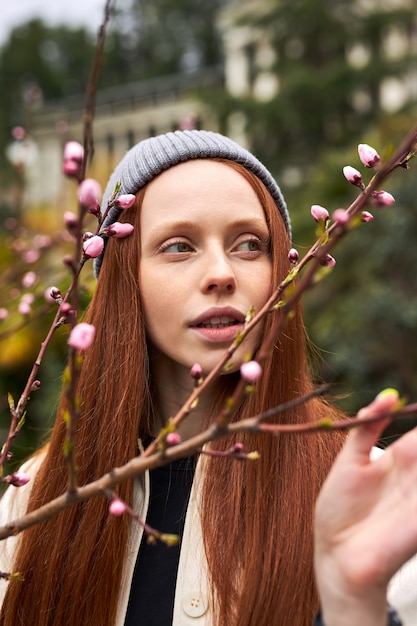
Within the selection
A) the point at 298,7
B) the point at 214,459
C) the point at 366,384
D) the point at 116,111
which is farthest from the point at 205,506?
the point at 116,111

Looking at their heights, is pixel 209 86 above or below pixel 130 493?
above

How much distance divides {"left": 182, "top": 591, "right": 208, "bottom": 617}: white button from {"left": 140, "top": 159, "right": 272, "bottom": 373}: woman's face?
1.27 ft

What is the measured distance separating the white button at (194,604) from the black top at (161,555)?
39mm

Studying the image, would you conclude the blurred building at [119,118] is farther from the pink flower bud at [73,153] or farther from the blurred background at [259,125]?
the pink flower bud at [73,153]

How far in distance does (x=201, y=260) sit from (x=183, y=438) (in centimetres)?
37

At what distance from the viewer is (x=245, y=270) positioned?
1291 mm

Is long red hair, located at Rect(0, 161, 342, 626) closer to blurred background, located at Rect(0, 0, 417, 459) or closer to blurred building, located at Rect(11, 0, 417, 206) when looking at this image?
blurred background, located at Rect(0, 0, 417, 459)

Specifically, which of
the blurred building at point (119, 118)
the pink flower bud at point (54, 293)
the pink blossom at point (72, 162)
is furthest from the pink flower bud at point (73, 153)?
the blurred building at point (119, 118)

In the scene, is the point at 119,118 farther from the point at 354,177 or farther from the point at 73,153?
the point at 73,153

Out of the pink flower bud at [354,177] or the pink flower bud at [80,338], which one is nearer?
the pink flower bud at [80,338]

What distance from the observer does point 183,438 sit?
4.66 ft

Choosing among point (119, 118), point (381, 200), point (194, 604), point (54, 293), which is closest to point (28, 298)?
point (54, 293)

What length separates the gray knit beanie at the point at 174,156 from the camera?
140 cm

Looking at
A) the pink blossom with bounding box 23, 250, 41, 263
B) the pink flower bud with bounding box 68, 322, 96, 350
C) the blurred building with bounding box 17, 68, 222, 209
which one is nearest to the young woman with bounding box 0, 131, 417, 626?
the pink flower bud with bounding box 68, 322, 96, 350
